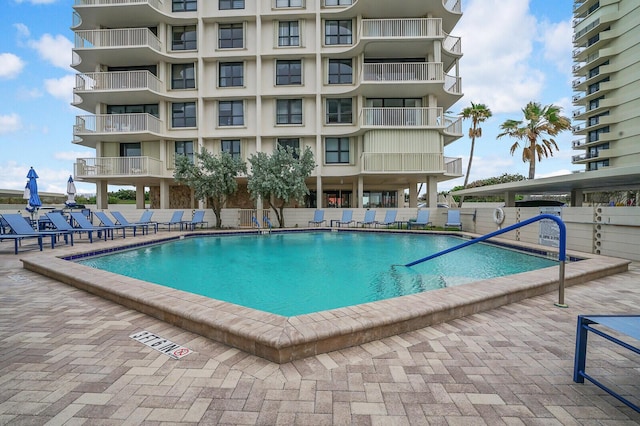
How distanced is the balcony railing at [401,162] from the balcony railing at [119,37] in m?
14.8

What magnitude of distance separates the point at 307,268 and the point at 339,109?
13746 mm

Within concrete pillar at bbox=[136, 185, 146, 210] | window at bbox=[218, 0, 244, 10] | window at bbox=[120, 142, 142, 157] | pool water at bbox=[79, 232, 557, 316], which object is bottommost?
pool water at bbox=[79, 232, 557, 316]

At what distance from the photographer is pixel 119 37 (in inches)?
693

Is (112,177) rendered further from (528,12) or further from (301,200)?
(528,12)

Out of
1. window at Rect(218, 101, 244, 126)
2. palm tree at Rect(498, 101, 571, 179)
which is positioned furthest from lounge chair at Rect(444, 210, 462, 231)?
palm tree at Rect(498, 101, 571, 179)

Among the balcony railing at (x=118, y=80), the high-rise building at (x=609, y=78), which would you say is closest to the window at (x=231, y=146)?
the balcony railing at (x=118, y=80)

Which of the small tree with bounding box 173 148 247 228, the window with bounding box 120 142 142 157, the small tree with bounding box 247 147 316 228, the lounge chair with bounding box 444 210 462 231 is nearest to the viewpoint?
the lounge chair with bounding box 444 210 462 231

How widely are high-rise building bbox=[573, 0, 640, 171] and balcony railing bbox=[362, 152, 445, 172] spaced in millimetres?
25024

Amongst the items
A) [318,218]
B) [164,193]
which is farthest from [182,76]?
[318,218]

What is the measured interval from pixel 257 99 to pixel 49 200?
26.9 metres

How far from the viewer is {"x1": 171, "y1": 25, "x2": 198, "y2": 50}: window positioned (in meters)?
18.8

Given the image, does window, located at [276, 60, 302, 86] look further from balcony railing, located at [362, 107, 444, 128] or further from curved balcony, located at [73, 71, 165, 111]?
curved balcony, located at [73, 71, 165, 111]

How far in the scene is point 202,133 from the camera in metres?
18.5

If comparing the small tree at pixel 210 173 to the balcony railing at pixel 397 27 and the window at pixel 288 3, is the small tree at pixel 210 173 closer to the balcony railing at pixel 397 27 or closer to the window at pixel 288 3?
the window at pixel 288 3
